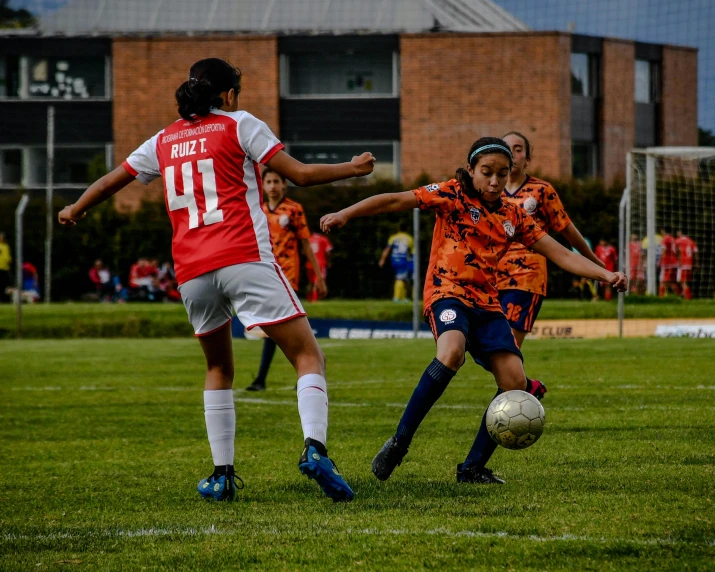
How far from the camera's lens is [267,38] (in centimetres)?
3862

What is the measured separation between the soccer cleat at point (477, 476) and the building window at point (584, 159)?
1418 inches

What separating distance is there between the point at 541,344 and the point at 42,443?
9.88 m

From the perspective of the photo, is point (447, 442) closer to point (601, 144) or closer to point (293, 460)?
point (293, 460)

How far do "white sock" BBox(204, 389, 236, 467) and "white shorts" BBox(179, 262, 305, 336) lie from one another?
54 cm

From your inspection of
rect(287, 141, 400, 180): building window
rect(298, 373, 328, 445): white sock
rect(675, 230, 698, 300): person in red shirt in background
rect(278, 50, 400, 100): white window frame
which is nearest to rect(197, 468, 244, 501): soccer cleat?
rect(298, 373, 328, 445): white sock

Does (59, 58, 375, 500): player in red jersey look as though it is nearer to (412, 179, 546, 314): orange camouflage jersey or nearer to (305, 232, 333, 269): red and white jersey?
(412, 179, 546, 314): orange camouflage jersey

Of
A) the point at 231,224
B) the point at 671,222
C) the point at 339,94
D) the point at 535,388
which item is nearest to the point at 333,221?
the point at 231,224

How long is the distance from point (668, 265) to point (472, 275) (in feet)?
63.5

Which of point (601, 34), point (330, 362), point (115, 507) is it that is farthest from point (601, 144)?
point (115, 507)

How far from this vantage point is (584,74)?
40.5m

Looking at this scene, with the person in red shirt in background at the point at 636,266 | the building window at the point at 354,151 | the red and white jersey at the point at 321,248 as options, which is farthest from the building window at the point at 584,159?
the person in red shirt in background at the point at 636,266

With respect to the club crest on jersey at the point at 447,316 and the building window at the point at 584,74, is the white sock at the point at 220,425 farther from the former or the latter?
the building window at the point at 584,74

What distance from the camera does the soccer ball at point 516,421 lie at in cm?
529

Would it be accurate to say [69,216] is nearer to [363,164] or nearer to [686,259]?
[363,164]
